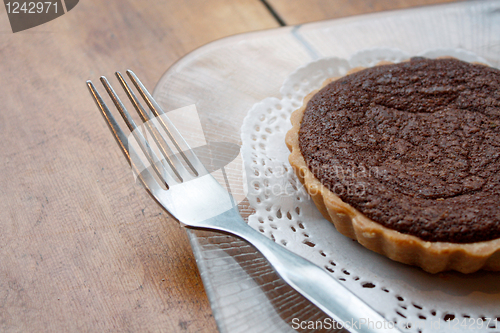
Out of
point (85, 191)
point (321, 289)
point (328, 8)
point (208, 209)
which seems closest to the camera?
point (321, 289)

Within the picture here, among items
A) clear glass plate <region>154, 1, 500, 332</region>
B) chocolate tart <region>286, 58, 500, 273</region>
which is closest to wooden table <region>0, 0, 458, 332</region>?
clear glass plate <region>154, 1, 500, 332</region>

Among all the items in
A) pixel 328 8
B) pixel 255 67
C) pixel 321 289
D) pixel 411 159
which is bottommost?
pixel 321 289

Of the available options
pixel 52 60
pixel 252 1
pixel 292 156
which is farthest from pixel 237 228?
pixel 252 1

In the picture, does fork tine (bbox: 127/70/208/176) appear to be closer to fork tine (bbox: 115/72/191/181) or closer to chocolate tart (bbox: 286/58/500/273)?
fork tine (bbox: 115/72/191/181)

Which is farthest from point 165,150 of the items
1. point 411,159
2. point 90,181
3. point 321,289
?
point 411,159

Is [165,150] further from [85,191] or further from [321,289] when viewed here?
[321,289]
